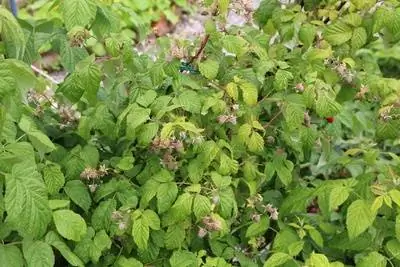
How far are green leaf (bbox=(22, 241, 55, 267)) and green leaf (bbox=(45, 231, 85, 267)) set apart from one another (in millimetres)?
32

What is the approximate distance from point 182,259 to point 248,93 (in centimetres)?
52

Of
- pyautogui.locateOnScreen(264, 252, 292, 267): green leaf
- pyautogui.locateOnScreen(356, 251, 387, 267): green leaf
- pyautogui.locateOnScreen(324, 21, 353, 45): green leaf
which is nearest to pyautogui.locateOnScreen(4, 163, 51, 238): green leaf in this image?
pyautogui.locateOnScreen(264, 252, 292, 267): green leaf

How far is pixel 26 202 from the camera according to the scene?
157 cm

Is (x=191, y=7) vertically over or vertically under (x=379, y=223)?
under

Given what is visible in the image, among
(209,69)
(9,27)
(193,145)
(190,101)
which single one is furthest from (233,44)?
(9,27)

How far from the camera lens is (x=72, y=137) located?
87.1 inches

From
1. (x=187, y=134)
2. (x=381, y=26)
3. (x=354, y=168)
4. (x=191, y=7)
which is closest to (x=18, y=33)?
(x=187, y=134)

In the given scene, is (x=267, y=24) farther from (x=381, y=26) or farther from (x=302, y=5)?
(x=381, y=26)

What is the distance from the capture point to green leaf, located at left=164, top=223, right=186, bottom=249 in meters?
1.94

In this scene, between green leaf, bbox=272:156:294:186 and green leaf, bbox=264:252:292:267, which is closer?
green leaf, bbox=264:252:292:267

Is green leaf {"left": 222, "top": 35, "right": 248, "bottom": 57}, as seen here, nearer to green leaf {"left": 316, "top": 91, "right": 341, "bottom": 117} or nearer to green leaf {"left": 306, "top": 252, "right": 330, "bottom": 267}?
green leaf {"left": 316, "top": 91, "right": 341, "bottom": 117}

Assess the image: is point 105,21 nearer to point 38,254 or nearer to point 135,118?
point 135,118

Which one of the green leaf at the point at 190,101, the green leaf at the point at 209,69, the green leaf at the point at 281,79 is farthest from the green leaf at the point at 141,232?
the green leaf at the point at 281,79

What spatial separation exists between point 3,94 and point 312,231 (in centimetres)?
108
